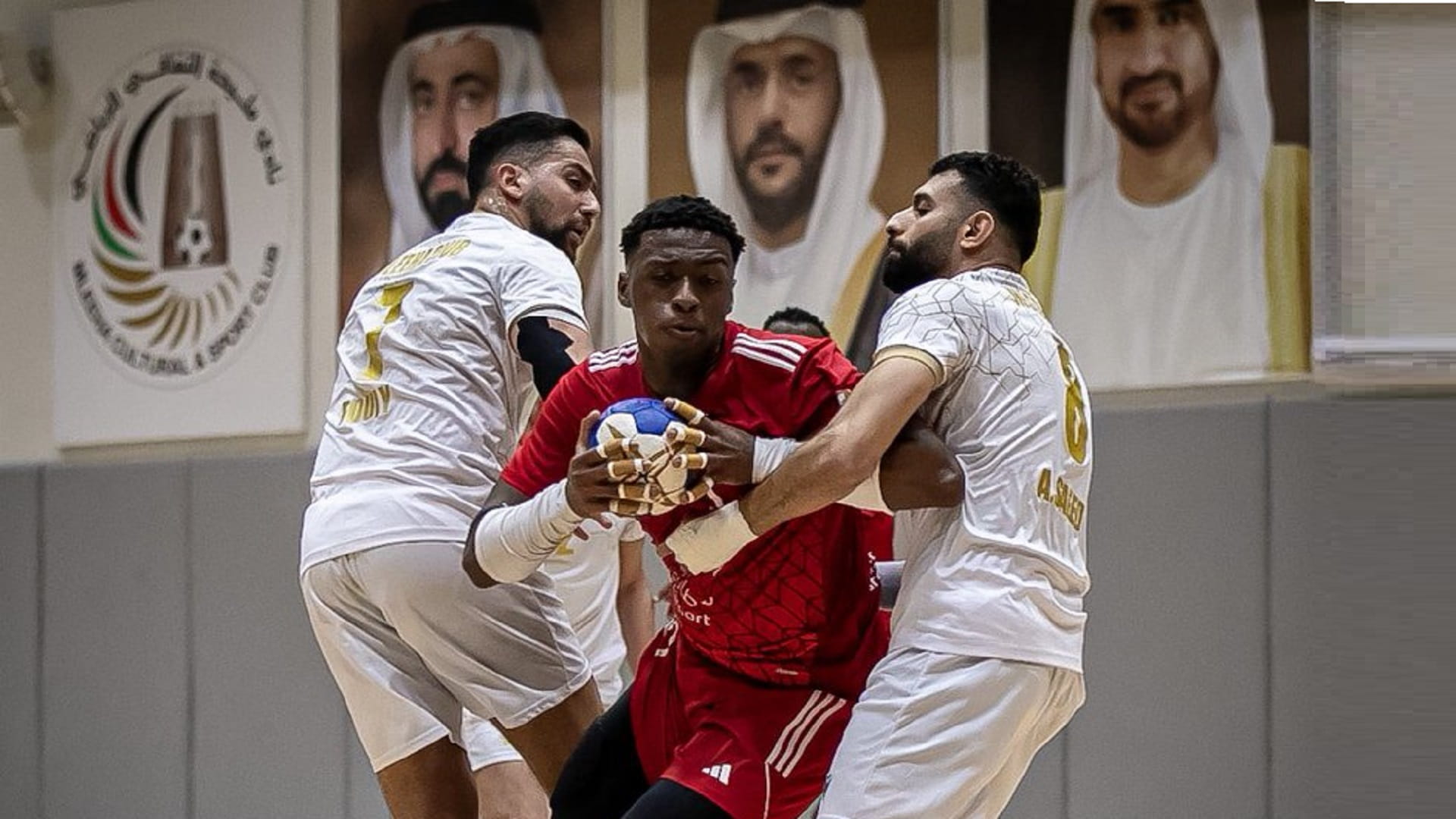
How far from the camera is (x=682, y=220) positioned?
11.7 ft

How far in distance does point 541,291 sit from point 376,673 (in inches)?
36.1

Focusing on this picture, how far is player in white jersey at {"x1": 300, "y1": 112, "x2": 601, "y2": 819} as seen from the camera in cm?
421

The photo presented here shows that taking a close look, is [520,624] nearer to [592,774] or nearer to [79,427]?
[592,774]

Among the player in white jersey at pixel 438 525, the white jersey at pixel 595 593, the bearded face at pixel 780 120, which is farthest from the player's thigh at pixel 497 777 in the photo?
the bearded face at pixel 780 120

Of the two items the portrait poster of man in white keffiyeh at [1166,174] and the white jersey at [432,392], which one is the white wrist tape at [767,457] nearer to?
the white jersey at [432,392]

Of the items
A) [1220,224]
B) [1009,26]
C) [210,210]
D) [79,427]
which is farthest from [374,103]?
[1220,224]

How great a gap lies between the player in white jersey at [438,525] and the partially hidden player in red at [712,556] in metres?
0.48

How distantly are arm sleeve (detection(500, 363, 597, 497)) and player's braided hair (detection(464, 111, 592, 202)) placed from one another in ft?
3.74

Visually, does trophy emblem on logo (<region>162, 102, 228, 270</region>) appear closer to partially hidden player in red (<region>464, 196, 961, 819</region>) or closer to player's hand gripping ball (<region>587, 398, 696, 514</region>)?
partially hidden player in red (<region>464, 196, 961, 819</region>)

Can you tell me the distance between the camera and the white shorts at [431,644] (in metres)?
4.19

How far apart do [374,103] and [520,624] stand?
483cm

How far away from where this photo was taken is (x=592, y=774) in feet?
12.3

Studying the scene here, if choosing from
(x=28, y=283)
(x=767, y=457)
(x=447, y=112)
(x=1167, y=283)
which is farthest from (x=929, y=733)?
(x=28, y=283)

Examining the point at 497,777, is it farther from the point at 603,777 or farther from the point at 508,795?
the point at 603,777
